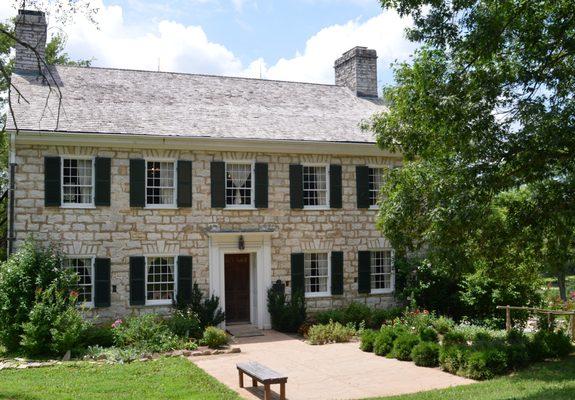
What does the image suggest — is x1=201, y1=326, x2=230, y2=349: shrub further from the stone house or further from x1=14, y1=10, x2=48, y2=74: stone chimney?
x1=14, y1=10, x2=48, y2=74: stone chimney

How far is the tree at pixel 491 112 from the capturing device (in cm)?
992

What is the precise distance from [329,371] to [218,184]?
7.28m

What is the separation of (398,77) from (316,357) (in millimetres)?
6774

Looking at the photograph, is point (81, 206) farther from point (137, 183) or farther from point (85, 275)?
point (85, 275)

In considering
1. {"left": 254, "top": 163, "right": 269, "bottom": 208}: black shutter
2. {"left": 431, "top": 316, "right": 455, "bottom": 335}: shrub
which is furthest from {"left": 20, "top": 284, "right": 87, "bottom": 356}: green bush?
{"left": 431, "top": 316, "right": 455, "bottom": 335}: shrub

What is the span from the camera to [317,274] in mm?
19219

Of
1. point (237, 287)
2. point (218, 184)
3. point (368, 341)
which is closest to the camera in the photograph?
point (368, 341)

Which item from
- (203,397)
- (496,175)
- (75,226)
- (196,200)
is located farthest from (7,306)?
(496,175)

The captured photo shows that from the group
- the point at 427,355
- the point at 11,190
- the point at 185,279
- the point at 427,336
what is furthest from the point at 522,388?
the point at 11,190

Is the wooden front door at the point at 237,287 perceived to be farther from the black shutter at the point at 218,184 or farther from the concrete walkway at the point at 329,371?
the concrete walkway at the point at 329,371

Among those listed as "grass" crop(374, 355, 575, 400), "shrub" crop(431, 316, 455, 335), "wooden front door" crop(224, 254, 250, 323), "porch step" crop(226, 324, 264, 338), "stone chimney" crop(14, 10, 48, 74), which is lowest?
"porch step" crop(226, 324, 264, 338)

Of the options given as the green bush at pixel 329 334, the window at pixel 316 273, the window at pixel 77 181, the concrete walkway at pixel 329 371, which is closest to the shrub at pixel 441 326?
the green bush at pixel 329 334

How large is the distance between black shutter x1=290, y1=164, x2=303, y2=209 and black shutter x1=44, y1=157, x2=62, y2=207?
6792 millimetres

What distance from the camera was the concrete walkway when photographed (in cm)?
1097
